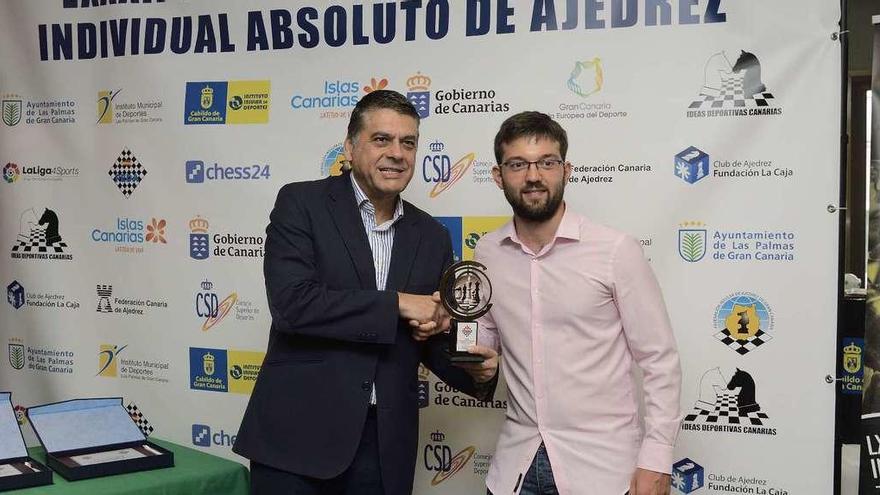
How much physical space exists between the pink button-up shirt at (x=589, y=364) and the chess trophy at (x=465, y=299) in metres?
0.11

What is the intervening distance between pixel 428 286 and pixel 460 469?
1.09 meters

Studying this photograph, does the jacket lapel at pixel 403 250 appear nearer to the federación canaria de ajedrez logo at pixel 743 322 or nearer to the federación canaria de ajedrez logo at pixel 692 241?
the federación canaria de ajedrez logo at pixel 692 241

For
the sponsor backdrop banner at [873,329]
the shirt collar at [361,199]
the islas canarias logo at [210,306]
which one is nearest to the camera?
the shirt collar at [361,199]

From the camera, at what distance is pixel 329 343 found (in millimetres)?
2041

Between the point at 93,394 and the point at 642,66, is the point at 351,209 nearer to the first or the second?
the point at 642,66

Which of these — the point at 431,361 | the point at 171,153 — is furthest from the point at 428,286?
the point at 171,153

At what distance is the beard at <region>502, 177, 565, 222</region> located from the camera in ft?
6.37

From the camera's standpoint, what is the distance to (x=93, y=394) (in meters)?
3.48

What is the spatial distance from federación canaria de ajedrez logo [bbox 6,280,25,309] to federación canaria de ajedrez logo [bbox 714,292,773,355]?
2933mm

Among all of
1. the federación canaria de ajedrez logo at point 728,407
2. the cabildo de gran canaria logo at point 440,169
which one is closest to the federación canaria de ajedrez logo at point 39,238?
the cabildo de gran canaria logo at point 440,169

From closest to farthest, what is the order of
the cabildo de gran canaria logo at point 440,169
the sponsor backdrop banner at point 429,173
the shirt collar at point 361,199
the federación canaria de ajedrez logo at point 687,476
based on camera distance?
the shirt collar at point 361,199 < the sponsor backdrop banner at point 429,173 < the federación canaria de ajedrez logo at point 687,476 < the cabildo de gran canaria logo at point 440,169

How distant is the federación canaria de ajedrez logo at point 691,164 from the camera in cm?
265

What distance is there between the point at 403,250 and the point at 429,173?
87 centimetres

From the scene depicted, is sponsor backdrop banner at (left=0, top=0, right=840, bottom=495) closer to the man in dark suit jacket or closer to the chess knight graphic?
the chess knight graphic
